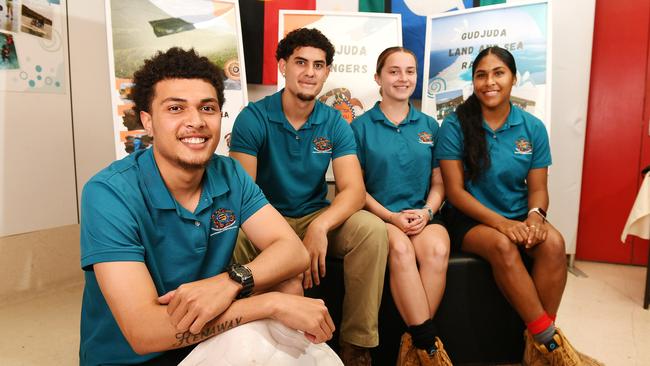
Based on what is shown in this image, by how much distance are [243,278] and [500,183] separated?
4.43 ft

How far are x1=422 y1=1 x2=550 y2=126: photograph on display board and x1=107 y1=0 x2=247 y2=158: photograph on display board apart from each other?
119 centimetres

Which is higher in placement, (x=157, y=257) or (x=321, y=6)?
(x=321, y=6)

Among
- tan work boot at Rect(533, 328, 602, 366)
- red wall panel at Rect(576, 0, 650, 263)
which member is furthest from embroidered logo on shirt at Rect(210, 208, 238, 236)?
red wall panel at Rect(576, 0, 650, 263)

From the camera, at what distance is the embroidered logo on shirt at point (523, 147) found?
2041mm

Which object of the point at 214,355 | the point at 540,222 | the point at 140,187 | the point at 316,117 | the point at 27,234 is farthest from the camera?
the point at 27,234

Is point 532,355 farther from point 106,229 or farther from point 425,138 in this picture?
point 106,229

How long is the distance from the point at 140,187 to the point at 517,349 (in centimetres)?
161

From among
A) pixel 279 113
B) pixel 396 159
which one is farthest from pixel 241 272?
pixel 396 159

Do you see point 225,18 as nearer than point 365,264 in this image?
No

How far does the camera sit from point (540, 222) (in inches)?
74.4

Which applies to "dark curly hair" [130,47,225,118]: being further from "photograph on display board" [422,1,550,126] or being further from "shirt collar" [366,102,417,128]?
"photograph on display board" [422,1,550,126]

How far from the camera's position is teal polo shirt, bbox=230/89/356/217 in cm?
197

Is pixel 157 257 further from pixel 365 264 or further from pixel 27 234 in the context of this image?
pixel 27 234

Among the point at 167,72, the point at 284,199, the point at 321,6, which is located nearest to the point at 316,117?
the point at 284,199
